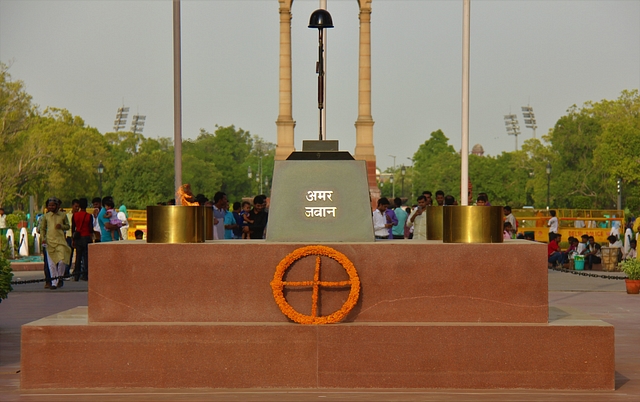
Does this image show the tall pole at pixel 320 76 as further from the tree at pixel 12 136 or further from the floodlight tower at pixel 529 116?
the floodlight tower at pixel 529 116

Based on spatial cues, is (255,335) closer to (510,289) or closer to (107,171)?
(510,289)

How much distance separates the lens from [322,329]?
8.42 m

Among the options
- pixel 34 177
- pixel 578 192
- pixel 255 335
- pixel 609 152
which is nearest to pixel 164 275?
pixel 255 335

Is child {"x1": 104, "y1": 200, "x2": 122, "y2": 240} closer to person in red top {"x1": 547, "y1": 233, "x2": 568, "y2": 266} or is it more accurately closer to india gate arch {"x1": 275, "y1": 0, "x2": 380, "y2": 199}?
person in red top {"x1": 547, "y1": 233, "x2": 568, "y2": 266}

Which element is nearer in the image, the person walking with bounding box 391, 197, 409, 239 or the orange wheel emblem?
the orange wheel emblem

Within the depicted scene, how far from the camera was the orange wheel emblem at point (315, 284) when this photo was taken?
8.53m

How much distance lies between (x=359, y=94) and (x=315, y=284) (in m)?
48.3

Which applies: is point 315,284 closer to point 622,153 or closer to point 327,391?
point 327,391

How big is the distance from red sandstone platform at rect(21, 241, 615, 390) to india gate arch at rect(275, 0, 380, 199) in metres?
46.9

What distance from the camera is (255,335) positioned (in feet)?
27.7

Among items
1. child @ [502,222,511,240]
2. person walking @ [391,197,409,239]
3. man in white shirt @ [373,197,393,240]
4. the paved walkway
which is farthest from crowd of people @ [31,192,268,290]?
child @ [502,222,511,240]

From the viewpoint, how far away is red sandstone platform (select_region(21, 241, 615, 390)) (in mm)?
8359

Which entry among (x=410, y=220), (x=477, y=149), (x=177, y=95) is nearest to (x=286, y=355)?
(x=177, y=95)

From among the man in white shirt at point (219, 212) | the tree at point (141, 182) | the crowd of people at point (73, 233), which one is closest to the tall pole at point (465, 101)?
the man in white shirt at point (219, 212)
